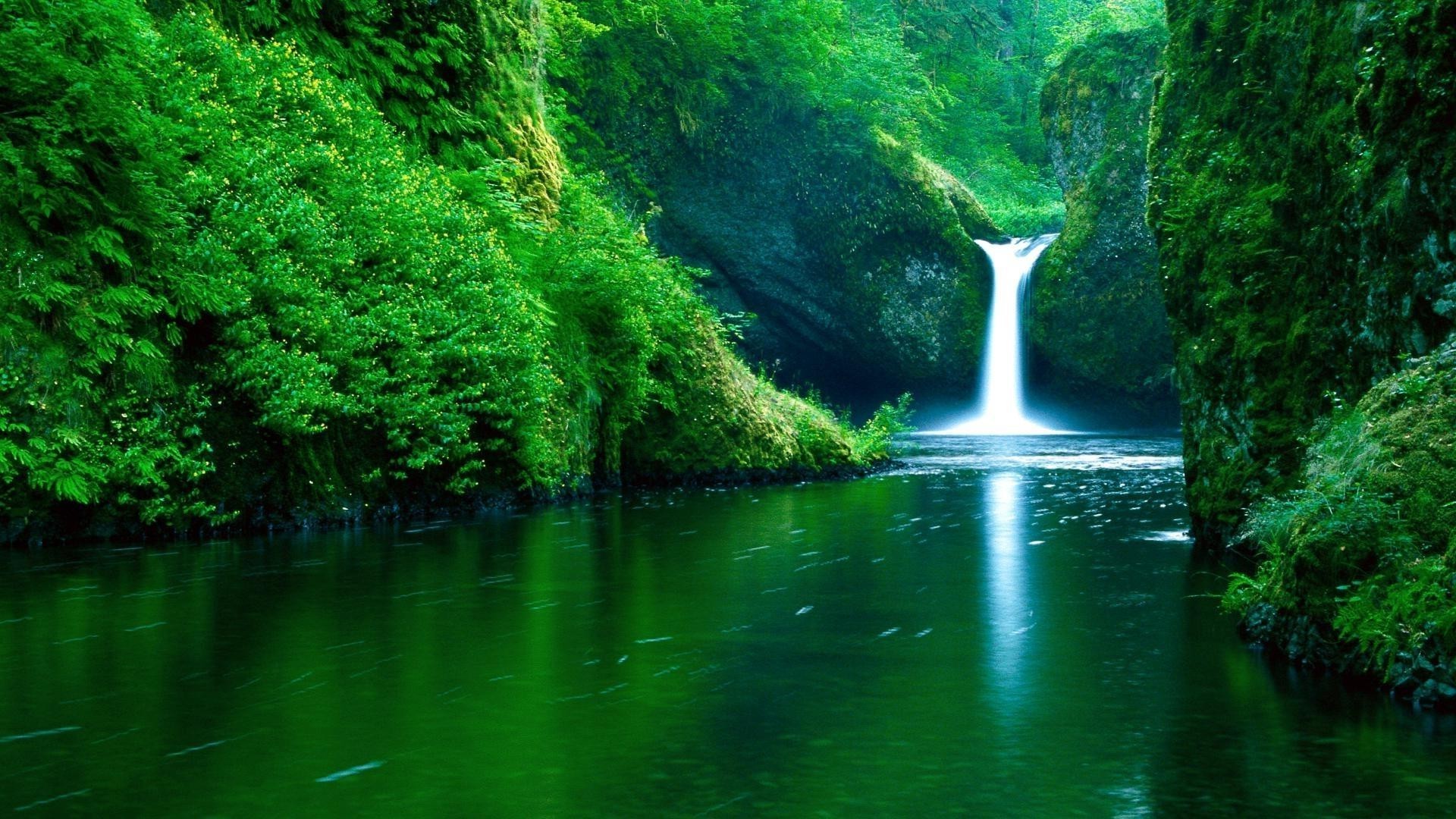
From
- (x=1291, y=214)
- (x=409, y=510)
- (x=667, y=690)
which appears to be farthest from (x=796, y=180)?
(x=667, y=690)

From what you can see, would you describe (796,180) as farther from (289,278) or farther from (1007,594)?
(1007,594)

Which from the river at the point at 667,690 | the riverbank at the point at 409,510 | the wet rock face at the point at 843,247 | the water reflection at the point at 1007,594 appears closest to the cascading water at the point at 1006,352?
the wet rock face at the point at 843,247

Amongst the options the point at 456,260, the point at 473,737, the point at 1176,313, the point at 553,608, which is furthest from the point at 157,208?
the point at 1176,313

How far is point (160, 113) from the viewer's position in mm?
14117

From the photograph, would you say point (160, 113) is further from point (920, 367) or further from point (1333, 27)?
point (920, 367)

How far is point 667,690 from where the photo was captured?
305 inches

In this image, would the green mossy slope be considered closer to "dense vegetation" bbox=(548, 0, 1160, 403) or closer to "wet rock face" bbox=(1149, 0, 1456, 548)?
"dense vegetation" bbox=(548, 0, 1160, 403)

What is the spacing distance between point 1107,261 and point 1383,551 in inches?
1269

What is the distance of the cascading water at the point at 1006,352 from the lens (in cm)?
4034

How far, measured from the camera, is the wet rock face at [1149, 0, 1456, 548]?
916 centimetres

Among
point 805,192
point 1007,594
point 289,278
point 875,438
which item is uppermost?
point 805,192

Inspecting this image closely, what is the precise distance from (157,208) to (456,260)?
166 inches

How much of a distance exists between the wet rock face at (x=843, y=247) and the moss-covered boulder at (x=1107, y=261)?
2238 mm

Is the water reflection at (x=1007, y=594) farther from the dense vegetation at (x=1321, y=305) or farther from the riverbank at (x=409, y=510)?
the riverbank at (x=409, y=510)
